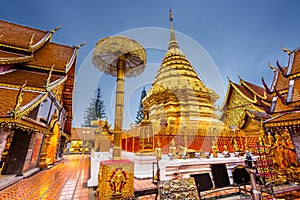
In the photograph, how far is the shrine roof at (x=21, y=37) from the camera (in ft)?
20.0

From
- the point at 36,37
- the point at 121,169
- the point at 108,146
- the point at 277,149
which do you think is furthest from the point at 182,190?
the point at 36,37

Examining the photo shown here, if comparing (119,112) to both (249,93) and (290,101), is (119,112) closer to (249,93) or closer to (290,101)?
(290,101)

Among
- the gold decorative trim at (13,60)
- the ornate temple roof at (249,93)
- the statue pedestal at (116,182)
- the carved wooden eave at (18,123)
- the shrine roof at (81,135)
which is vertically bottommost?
the statue pedestal at (116,182)

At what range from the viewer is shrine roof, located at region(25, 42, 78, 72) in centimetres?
636

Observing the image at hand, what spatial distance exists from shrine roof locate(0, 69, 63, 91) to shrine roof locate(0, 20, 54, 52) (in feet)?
3.76

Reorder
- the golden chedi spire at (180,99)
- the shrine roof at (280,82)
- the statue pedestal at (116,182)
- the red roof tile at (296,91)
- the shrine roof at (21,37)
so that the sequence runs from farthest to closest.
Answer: the golden chedi spire at (180,99) < the shrine roof at (21,37) < the shrine roof at (280,82) < the red roof tile at (296,91) < the statue pedestal at (116,182)

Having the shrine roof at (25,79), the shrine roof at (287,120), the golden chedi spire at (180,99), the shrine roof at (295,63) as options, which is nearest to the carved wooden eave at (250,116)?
the shrine roof at (295,63)

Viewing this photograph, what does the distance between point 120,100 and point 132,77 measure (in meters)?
1.40

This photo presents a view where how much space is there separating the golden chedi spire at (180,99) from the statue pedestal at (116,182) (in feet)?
24.4

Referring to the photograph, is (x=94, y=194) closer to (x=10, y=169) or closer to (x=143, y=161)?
(x=143, y=161)

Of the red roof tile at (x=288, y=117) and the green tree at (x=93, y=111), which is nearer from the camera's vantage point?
the red roof tile at (x=288, y=117)

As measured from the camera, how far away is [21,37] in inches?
283

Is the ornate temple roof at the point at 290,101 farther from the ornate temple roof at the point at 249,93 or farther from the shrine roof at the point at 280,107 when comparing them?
the ornate temple roof at the point at 249,93

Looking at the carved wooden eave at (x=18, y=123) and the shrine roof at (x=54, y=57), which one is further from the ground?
the shrine roof at (x=54, y=57)
